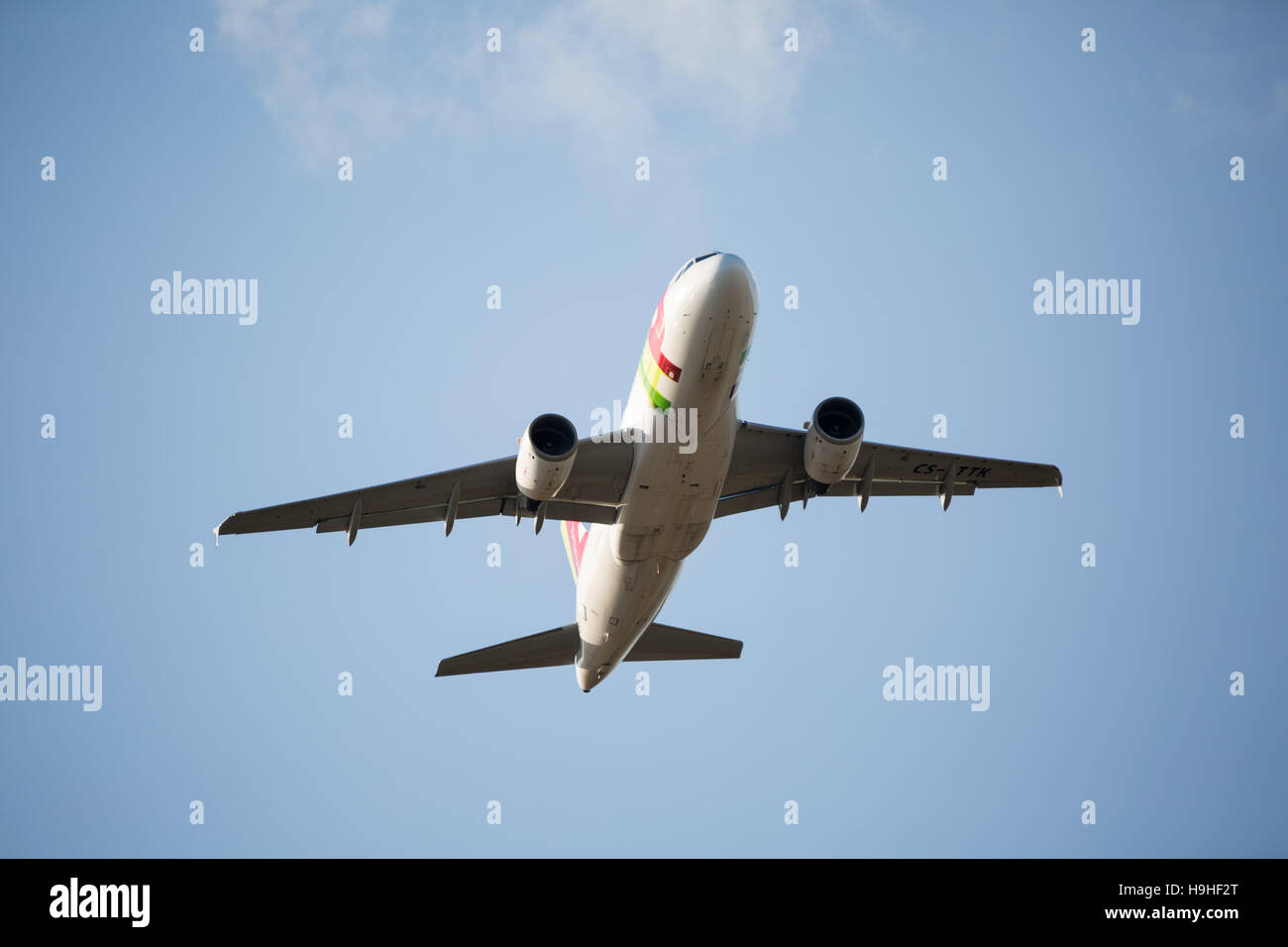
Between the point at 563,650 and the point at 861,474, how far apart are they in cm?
942

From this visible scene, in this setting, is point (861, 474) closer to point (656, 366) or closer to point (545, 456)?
point (656, 366)

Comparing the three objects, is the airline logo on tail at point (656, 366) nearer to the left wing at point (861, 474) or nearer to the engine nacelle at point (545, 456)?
the engine nacelle at point (545, 456)

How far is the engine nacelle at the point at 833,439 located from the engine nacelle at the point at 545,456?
4.99m

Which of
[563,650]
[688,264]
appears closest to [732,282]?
[688,264]

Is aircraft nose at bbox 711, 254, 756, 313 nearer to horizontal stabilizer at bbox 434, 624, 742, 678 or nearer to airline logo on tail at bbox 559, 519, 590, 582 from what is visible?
airline logo on tail at bbox 559, 519, 590, 582

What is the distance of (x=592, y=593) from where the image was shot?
2728cm

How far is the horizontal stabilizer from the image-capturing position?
3105 cm

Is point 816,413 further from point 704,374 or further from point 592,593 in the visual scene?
point 592,593

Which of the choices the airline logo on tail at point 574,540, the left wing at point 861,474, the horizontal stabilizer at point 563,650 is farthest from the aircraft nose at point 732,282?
the horizontal stabilizer at point 563,650

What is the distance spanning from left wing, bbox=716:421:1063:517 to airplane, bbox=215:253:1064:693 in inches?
1.3

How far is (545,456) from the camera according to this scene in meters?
23.0

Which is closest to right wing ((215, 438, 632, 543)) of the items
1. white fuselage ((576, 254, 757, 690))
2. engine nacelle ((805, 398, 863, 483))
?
white fuselage ((576, 254, 757, 690))
